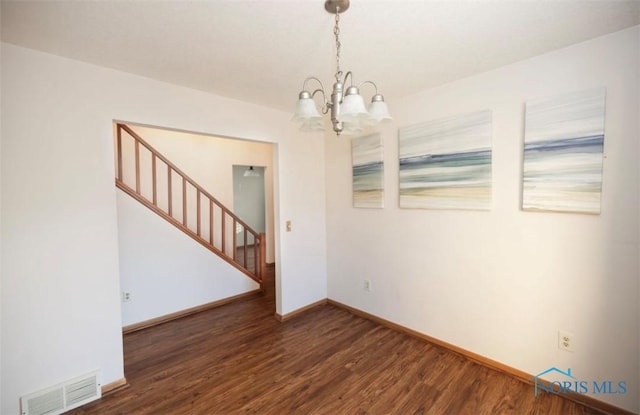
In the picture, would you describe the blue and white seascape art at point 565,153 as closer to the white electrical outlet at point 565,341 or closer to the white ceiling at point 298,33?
the white ceiling at point 298,33

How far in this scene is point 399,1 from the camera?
1.35m

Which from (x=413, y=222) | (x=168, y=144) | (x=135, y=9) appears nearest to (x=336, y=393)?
(x=413, y=222)

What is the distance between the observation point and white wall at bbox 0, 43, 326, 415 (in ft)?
5.49

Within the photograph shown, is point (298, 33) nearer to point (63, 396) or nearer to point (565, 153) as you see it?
point (565, 153)

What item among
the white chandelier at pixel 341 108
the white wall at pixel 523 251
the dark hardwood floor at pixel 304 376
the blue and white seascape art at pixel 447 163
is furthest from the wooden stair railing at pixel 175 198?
the white chandelier at pixel 341 108

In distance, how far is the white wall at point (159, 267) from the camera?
9.72 ft

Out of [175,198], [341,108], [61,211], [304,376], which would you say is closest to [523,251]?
[341,108]

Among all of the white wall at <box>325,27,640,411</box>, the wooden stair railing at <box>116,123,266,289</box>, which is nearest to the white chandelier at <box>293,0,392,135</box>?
the white wall at <box>325,27,640,411</box>

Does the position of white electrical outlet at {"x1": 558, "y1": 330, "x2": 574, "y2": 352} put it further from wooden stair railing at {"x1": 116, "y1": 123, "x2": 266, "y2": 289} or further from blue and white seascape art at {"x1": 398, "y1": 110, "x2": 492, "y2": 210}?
wooden stair railing at {"x1": 116, "y1": 123, "x2": 266, "y2": 289}

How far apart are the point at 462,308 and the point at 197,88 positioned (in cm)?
307

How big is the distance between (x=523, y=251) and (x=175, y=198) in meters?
4.26

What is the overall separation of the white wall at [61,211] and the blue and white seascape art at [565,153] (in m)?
2.83

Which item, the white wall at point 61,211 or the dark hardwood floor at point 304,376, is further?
the dark hardwood floor at point 304,376

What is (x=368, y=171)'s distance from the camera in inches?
119
